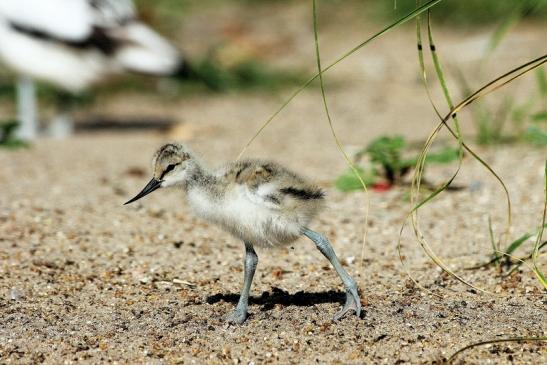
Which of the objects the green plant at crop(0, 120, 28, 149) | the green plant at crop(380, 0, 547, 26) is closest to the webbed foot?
the green plant at crop(0, 120, 28, 149)

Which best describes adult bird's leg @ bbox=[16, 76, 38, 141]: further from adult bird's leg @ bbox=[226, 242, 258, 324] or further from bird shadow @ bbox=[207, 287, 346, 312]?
adult bird's leg @ bbox=[226, 242, 258, 324]

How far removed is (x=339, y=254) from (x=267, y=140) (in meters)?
2.58

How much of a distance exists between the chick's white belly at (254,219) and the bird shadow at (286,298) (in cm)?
29

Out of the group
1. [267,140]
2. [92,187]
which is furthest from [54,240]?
[267,140]

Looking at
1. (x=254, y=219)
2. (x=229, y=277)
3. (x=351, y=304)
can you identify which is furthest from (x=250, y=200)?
(x=229, y=277)

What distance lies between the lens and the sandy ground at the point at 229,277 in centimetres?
246

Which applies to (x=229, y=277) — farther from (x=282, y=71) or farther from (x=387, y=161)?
(x=282, y=71)

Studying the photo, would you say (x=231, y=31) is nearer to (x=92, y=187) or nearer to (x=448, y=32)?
(x=448, y=32)

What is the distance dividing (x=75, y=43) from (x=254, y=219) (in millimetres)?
3808

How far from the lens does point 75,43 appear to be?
19.4ft

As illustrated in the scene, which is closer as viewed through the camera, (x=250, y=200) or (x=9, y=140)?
(x=250, y=200)

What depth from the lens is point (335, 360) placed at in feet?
7.80

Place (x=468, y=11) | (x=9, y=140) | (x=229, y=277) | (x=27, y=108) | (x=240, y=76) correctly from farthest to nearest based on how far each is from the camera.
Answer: (x=468, y=11)
(x=240, y=76)
(x=27, y=108)
(x=9, y=140)
(x=229, y=277)

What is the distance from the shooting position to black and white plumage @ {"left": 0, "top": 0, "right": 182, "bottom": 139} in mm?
5871
